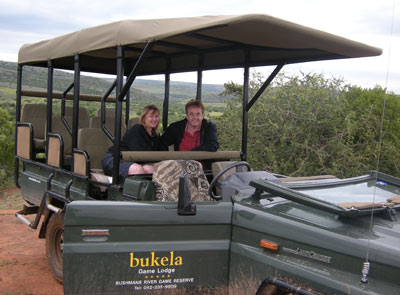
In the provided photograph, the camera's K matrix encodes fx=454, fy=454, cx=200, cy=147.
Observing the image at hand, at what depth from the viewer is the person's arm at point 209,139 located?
207 inches

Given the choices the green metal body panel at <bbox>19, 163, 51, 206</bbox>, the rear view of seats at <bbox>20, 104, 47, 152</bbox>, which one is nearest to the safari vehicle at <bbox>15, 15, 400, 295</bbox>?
the green metal body panel at <bbox>19, 163, 51, 206</bbox>

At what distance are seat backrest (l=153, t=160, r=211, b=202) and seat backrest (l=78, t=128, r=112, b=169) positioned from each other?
1.92 metres

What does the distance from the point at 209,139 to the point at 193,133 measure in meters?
0.24

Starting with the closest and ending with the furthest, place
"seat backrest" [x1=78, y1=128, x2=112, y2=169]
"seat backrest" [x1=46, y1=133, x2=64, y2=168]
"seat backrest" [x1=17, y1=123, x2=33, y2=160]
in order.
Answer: "seat backrest" [x1=46, y1=133, x2=64, y2=168], "seat backrest" [x1=78, y1=128, x2=112, y2=169], "seat backrest" [x1=17, y1=123, x2=33, y2=160]

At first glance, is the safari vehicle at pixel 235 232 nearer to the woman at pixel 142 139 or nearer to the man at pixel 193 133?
→ the woman at pixel 142 139

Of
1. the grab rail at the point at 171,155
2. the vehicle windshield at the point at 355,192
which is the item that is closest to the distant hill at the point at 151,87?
the grab rail at the point at 171,155

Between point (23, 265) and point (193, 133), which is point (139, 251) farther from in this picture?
point (23, 265)

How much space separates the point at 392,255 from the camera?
2.34 m

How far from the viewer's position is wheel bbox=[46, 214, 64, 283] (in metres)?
4.89

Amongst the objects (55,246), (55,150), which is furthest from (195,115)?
(55,246)

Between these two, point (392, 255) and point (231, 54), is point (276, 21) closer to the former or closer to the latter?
point (392, 255)

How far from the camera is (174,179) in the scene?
3.95 meters

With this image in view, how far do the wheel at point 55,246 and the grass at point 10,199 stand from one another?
504 centimetres

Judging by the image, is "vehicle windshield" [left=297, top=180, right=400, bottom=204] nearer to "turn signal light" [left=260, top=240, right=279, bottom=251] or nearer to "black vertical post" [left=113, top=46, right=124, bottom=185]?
"turn signal light" [left=260, top=240, right=279, bottom=251]
